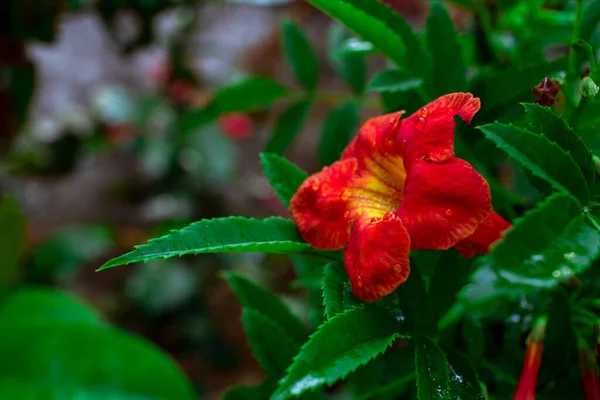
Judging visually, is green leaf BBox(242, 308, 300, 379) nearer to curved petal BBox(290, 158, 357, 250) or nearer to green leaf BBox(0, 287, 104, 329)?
curved petal BBox(290, 158, 357, 250)

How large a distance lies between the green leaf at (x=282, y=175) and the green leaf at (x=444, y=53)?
129 mm

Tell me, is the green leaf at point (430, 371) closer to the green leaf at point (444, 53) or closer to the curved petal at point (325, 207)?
the curved petal at point (325, 207)

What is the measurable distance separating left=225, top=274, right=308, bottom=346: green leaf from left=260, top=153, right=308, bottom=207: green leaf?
0.10 metres

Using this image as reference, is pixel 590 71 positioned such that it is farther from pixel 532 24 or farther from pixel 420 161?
pixel 532 24

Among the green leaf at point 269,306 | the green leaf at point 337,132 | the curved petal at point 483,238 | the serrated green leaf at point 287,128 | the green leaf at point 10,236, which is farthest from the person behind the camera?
the green leaf at point 10,236

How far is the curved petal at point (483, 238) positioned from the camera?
0.37m

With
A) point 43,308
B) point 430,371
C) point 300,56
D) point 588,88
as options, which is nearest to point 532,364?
point 430,371

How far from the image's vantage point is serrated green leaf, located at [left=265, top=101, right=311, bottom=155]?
729 millimetres

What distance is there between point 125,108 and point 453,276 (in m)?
1.46

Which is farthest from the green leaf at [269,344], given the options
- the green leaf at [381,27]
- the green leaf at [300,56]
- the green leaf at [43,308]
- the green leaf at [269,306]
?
the green leaf at [43,308]

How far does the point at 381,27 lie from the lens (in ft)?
1.43

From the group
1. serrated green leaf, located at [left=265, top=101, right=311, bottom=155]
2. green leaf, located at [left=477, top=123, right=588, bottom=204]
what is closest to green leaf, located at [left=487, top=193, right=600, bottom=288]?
green leaf, located at [left=477, top=123, right=588, bottom=204]

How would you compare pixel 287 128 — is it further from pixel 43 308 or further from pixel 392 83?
pixel 43 308

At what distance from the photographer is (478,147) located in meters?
0.45
